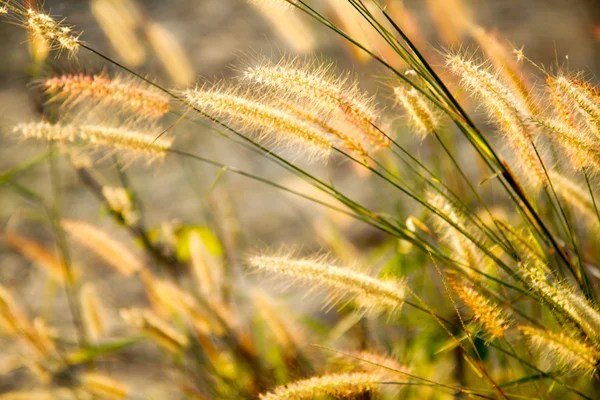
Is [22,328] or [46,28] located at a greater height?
[46,28]

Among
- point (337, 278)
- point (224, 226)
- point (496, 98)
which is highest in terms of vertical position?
point (224, 226)

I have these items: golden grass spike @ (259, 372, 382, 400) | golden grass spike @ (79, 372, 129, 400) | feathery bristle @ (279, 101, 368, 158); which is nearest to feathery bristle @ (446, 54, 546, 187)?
feathery bristle @ (279, 101, 368, 158)

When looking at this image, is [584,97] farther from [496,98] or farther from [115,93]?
[115,93]

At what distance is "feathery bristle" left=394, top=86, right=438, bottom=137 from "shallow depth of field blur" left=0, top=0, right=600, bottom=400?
41 mm

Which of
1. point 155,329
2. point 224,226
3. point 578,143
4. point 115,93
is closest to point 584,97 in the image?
point 578,143

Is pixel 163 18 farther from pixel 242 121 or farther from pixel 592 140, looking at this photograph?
pixel 592 140

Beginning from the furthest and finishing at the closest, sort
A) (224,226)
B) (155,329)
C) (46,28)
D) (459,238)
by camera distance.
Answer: (224,226)
(155,329)
(459,238)
(46,28)

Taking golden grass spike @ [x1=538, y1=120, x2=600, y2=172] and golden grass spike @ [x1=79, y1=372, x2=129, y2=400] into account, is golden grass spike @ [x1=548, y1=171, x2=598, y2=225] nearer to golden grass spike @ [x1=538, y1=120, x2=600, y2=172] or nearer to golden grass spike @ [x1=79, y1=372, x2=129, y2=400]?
golden grass spike @ [x1=538, y1=120, x2=600, y2=172]

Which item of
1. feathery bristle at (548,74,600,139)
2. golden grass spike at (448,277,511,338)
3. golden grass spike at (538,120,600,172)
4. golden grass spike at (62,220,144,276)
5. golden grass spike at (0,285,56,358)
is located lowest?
golden grass spike at (448,277,511,338)

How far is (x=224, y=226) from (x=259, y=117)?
1.08m

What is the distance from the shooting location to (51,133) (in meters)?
0.58

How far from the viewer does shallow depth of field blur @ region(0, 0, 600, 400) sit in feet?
2.78

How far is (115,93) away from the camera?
1.86ft

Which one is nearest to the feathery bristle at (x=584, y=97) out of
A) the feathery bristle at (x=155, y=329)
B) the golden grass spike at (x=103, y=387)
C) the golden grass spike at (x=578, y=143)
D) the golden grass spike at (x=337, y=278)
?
the golden grass spike at (x=578, y=143)
